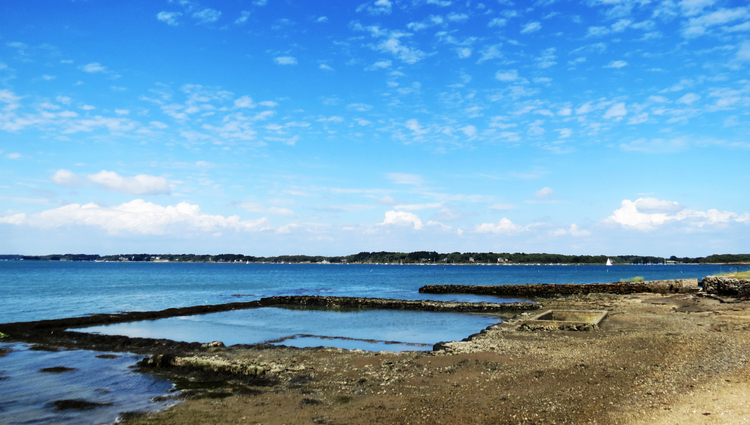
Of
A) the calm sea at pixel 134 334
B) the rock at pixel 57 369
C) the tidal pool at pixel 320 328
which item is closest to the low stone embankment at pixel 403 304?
the tidal pool at pixel 320 328

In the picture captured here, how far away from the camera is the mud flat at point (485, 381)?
8.83 meters

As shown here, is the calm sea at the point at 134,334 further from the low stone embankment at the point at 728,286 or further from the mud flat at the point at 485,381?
the low stone embankment at the point at 728,286

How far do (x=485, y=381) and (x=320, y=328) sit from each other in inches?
589

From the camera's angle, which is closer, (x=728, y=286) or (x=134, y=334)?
(x=134, y=334)

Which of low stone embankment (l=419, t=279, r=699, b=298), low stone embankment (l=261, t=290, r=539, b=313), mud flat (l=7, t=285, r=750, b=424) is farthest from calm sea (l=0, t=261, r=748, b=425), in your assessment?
low stone embankment (l=419, t=279, r=699, b=298)

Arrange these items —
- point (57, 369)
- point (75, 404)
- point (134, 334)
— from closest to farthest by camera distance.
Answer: point (75, 404) → point (57, 369) → point (134, 334)

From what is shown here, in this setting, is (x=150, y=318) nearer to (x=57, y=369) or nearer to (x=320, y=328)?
(x=320, y=328)

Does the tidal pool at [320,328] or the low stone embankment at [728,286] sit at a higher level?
the low stone embankment at [728,286]

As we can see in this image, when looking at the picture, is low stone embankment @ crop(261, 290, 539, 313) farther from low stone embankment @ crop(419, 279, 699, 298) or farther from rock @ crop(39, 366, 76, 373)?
rock @ crop(39, 366, 76, 373)

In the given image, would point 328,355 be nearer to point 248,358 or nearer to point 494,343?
point 248,358

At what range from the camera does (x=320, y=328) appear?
24.8 metres

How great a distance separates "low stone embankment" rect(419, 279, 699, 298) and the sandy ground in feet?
91.2

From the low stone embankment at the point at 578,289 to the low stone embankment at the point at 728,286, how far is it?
652cm

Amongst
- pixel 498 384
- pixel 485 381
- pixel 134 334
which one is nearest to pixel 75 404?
pixel 485 381
